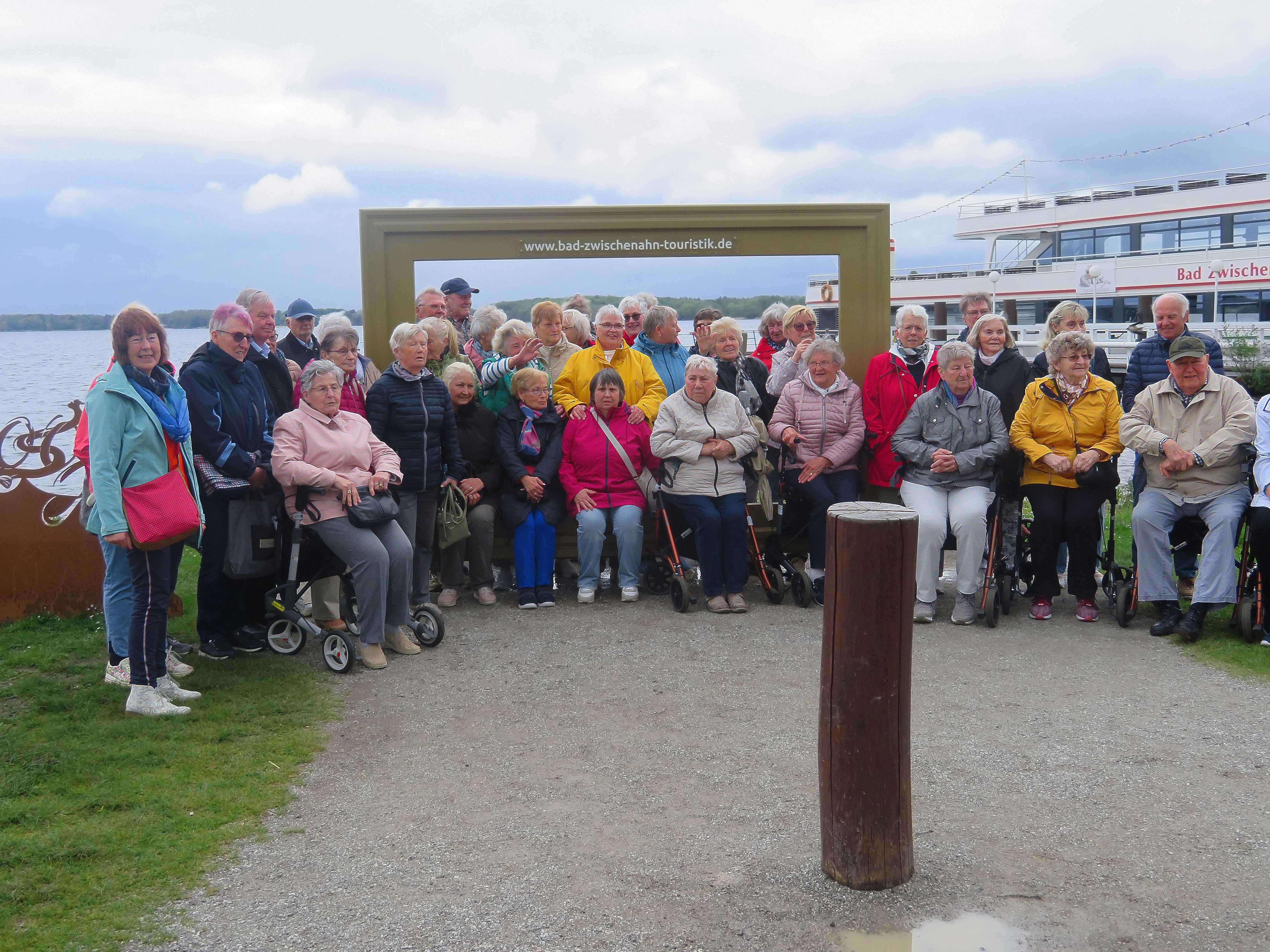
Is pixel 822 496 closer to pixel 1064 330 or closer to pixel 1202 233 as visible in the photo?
pixel 1064 330

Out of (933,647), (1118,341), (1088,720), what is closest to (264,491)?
(933,647)

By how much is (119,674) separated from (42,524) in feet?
5.82

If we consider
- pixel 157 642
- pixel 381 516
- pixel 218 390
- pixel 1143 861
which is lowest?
pixel 1143 861

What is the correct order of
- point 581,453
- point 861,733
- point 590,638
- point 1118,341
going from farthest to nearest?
point 1118,341 < point 581,453 < point 590,638 < point 861,733

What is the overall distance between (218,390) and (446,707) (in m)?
2.26

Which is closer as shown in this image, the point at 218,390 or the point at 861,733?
the point at 861,733

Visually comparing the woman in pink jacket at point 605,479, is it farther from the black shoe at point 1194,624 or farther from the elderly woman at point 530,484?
the black shoe at point 1194,624

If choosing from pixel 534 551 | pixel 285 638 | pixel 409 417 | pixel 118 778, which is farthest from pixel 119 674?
pixel 534 551

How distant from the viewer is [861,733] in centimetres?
357

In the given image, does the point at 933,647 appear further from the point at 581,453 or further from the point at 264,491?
the point at 264,491

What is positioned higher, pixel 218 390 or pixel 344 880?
pixel 218 390

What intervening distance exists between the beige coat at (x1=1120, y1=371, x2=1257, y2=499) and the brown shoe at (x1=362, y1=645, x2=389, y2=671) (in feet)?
15.7

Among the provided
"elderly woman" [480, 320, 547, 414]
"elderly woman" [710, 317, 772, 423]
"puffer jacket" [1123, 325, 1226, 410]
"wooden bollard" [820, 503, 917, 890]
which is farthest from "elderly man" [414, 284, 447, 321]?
"wooden bollard" [820, 503, 917, 890]

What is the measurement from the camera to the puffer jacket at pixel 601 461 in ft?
25.7
